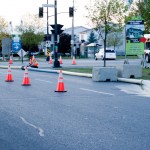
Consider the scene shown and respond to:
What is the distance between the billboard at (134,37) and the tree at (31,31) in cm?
4707

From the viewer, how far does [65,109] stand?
13.0m

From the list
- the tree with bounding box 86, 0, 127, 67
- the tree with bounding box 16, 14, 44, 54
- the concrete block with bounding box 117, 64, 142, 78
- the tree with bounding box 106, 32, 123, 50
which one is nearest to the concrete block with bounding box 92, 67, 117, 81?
the concrete block with bounding box 117, 64, 142, 78

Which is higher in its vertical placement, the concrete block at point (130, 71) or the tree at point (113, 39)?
the tree at point (113, 39)

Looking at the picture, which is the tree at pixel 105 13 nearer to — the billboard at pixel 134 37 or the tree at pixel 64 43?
the billboard at pixel 134 37

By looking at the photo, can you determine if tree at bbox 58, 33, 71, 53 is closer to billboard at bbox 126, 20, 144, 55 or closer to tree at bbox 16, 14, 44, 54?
tree at bbox 16, 14, 44, 54

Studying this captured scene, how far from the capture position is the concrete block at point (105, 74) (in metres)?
23.7

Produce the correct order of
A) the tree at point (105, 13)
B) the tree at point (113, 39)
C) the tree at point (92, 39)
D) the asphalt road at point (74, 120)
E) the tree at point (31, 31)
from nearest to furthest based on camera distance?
the asphalt road at point (74, 120) → the tree at point (105, 13) → the tree at point (31, 31) → the tree at point (113, 39) → the tree at point (92, 39)

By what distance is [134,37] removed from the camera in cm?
2664

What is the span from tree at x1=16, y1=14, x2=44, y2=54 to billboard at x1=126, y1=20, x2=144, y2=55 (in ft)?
154

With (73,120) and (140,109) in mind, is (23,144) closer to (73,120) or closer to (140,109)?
(73,120)

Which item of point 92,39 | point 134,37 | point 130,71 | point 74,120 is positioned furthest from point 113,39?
point 74,120

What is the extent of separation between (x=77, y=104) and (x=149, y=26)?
14987 mm

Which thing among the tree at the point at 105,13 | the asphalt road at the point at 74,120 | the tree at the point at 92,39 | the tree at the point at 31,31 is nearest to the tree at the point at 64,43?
the tree at the point at 31,31

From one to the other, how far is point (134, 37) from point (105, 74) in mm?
3882
